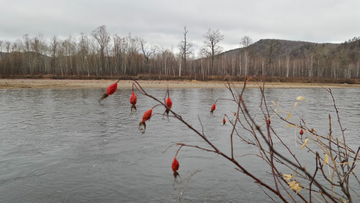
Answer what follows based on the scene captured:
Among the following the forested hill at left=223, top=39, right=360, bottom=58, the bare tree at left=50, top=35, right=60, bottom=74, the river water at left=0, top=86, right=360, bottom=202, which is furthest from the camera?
the forested hill at left=223, top=39, right=360, bottom=58

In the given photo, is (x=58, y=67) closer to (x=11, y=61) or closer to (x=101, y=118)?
(x=11, y=61)

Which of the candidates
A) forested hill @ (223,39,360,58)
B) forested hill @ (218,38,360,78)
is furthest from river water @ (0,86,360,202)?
forested hill @ (223,39,360,58)

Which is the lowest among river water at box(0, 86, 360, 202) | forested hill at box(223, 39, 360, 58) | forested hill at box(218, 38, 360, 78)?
river water at box(0, 86, 360, 202)

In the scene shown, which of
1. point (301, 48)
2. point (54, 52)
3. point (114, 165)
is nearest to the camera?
point (114, 165)

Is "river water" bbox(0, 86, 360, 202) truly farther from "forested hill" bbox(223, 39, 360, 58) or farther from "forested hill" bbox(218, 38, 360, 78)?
"forested hill" bbox(223, 39, 360, 58)

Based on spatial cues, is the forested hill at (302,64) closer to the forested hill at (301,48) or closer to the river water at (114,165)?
the forested hill at (301,48)

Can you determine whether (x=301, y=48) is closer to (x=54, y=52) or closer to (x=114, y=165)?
(x=54, y=52)

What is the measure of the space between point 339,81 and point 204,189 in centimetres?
5530

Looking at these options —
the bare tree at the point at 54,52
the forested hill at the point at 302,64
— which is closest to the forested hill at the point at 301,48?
the forested hill at the point at 302,64

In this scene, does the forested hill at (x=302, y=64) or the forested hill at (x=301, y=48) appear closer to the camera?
the forested hill at (x=302, y=64)

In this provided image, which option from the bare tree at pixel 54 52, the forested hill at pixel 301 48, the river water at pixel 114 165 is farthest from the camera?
the forested hill at pixel 301 48

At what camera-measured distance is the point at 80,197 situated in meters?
3.87

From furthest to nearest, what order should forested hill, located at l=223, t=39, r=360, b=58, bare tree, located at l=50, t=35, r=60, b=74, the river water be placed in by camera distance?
forested hill, located at l=223, t=39, r=360, b=58, bare tree, located at l=50, t=35, r=60, b=74, the river water

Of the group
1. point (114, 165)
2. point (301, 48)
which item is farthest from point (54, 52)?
point (301, 48)
